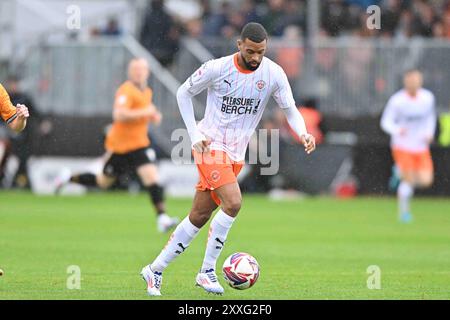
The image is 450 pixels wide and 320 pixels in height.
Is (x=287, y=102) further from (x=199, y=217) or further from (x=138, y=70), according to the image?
(x=138, y=70)

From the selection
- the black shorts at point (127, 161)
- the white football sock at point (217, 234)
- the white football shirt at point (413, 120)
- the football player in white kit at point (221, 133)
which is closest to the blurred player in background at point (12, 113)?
the football player in white kit at point (221, 133)

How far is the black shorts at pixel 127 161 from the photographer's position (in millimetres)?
18516

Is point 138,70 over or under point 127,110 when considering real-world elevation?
over

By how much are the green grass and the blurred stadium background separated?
116 centimetres

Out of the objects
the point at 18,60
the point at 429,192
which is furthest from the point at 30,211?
the point at 429,192

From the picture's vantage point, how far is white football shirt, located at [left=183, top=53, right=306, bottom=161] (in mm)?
10727

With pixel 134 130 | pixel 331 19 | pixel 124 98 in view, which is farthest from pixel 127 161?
pixel 331 19

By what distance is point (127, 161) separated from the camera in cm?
1881

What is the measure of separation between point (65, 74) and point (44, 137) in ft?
6.18

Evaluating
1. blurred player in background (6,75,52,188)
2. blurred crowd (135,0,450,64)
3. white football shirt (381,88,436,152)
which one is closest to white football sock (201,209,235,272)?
white football shirt (381,88,436,152)

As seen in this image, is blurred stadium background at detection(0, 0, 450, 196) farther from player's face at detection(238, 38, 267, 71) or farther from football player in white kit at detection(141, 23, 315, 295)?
player's face at detection(238, 38, 267, 71)

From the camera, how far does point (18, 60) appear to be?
27.7m

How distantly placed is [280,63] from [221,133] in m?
16.4
